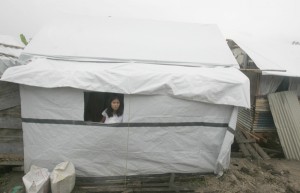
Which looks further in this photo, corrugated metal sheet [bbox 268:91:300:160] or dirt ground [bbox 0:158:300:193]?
corrugated metal sheet [bbox 268:91:300:160]

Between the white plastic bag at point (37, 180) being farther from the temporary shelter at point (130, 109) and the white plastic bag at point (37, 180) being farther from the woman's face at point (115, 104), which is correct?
the woman's face at point (115, 104)

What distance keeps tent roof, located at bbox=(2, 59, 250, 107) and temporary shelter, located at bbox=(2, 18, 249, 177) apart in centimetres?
2

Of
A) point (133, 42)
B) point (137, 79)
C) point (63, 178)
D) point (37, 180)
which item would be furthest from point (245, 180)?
point (37, 180)

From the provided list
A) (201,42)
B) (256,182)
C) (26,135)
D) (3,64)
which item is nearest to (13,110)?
(26,135)

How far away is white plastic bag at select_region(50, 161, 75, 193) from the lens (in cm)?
507

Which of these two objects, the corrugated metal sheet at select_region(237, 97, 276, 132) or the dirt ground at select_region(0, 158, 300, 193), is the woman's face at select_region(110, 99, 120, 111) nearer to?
the dirt ground at select_region(0, 158, 300, 193)

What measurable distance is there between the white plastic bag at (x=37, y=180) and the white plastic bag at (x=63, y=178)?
0.43ft

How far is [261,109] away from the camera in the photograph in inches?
329

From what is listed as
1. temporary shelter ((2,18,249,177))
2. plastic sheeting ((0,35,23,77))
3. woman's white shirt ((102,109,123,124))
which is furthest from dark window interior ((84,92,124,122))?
plastic sheeting ((0,35,23,77))

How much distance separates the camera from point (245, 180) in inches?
240

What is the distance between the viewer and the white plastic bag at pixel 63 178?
5074 mm

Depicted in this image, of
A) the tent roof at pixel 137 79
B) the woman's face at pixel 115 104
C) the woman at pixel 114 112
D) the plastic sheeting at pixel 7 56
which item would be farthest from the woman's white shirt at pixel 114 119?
the plastic sheeting at pixel 7 56

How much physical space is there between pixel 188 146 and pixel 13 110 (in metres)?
4.02

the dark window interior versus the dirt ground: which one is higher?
the dark window interior
